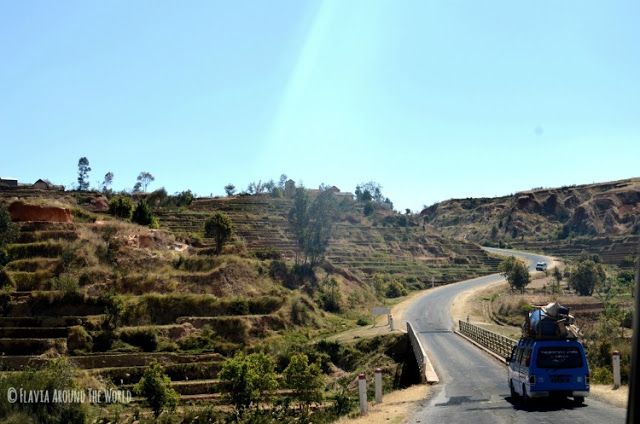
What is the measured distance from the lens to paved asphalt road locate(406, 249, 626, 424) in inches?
576

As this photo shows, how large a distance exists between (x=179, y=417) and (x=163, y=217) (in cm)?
5839

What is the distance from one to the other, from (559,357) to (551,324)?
0.98 meters

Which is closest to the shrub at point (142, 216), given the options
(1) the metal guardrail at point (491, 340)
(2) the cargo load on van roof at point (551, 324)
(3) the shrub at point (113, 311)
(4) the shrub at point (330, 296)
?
(4) the shrub at point (330, 296)

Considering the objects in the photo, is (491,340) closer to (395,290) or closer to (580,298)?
(580,298)

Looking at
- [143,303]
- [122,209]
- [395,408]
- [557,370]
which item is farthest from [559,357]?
[122,209]

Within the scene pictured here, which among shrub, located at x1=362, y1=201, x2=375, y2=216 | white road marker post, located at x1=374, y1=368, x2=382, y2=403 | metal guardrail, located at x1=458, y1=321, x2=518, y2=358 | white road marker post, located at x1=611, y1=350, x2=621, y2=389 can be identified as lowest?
metal guardrail, located at x1=458, y1=321, x2=518, y2=358

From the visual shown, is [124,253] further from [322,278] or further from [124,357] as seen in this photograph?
[322,278]

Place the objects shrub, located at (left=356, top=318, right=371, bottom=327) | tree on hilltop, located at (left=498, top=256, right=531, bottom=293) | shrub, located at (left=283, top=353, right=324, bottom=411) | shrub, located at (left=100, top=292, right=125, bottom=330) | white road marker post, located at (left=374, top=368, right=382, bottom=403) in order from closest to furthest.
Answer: white road marker post, located at (left=374, top=368, right=382, bottom=403), shrub, located at (left=283, top=353, right=324, bottom=411), shrub, located at (left=100, top=292, right=125, bottom=330), shrub, located at (left=356, top=318, right=371, bottom=327), tree on hilltop, located at (left=498, top=256, right=531, bottom=293)

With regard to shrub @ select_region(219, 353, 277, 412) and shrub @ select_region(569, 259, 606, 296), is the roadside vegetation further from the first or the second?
shrub @ select_region(219, 353, 277, 412)

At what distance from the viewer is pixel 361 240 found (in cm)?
10044

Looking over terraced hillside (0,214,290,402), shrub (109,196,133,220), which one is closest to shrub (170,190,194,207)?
shrub (109,196,133,220)

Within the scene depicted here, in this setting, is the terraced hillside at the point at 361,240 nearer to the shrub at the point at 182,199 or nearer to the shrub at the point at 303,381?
the shrub at the point at 182,199

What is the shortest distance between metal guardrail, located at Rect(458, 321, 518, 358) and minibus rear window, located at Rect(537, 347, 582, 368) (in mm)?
11601

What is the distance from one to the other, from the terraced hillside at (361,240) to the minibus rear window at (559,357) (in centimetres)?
5951
